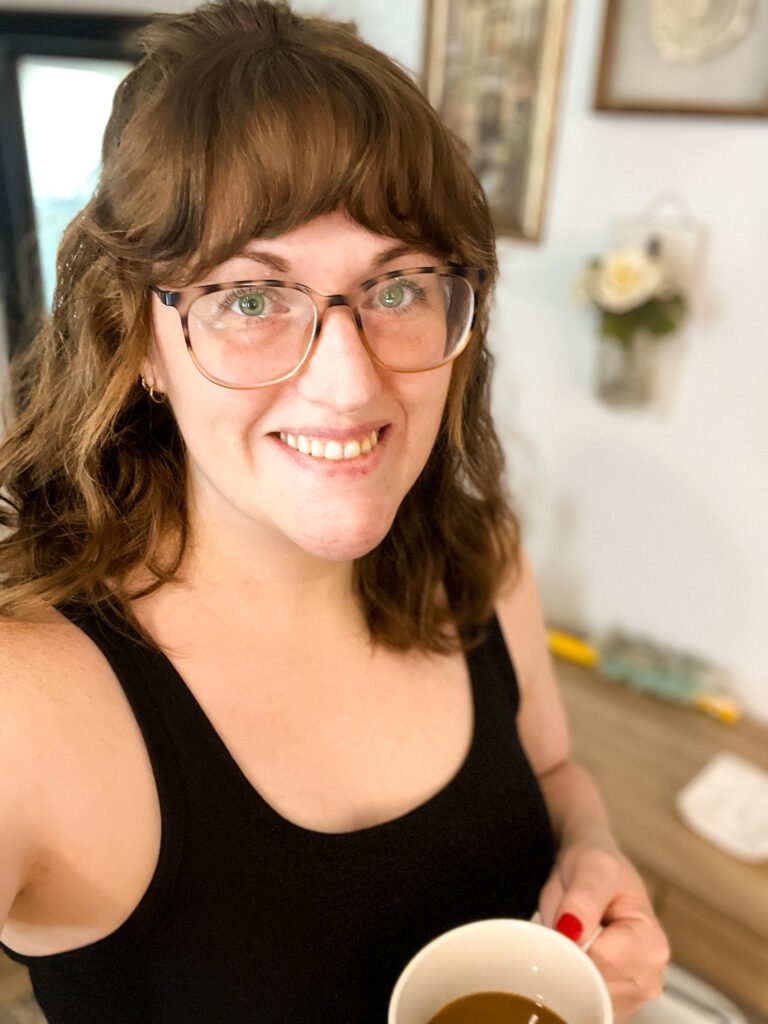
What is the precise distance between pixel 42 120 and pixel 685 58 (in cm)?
136

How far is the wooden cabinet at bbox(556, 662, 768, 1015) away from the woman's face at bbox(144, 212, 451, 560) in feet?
3.14

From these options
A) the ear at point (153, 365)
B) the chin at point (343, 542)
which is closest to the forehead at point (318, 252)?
the ear at point (153, 365)

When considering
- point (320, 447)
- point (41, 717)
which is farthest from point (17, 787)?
point (320, 447)

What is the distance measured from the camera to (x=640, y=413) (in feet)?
5.67

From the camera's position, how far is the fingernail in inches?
29.7

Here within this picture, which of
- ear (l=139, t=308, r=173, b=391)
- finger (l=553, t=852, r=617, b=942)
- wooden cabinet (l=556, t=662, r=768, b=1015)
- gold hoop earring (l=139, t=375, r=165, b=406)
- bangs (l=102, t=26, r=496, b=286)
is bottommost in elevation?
wooden cabinet (l=556, t=662, r=768, b=1015)

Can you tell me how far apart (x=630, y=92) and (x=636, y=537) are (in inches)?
34.9

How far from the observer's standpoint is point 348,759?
0.83 metres

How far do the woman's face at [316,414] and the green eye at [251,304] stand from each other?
0.07ft

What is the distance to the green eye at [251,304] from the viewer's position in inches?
26.3

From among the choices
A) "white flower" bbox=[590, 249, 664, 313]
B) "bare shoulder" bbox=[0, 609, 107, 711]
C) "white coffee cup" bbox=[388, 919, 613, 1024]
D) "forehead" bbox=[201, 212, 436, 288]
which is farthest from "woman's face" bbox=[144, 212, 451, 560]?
"white flower" bbox=[590, 249, 664, 313]

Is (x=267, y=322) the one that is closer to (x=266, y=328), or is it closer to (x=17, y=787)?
(x=266, y=328)

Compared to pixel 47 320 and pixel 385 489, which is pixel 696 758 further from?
pixel 47 320

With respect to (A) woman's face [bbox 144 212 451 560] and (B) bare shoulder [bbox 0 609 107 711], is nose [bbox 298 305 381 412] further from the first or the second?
(B) bare shoulder [bbox 0 609 107 711]
